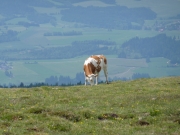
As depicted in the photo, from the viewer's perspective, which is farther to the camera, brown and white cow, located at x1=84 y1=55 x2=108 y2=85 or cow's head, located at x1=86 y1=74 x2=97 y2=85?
brown and white cow, located at x1=84 y1=55 x2=108 y2=85

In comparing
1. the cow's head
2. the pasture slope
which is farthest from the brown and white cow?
the pasture slope

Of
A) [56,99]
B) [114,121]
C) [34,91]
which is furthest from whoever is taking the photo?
[34,91]

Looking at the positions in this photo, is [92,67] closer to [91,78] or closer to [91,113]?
[91,78]

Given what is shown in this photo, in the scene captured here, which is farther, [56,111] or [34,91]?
[34,91]

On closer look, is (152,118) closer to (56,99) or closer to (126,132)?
(126,132)

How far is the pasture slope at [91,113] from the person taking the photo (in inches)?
728

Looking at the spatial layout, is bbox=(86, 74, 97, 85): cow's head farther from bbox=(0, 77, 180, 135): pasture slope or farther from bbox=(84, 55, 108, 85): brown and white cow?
bbox=(0, 77, 180, 135): pasture slope

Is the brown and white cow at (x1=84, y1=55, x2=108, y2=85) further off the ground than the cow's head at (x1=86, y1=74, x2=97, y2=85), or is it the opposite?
the brown and white cow at (x1=84, y1=55, x2=108, y2=85)

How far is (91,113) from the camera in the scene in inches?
815

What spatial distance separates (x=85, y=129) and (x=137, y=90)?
987cm

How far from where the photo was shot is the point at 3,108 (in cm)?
2128

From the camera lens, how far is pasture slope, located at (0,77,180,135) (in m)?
18.5

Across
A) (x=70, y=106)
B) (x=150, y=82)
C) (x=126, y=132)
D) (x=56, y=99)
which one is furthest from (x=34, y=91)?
(x=126, y=132)

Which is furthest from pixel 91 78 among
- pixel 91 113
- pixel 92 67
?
pixel 91 113
